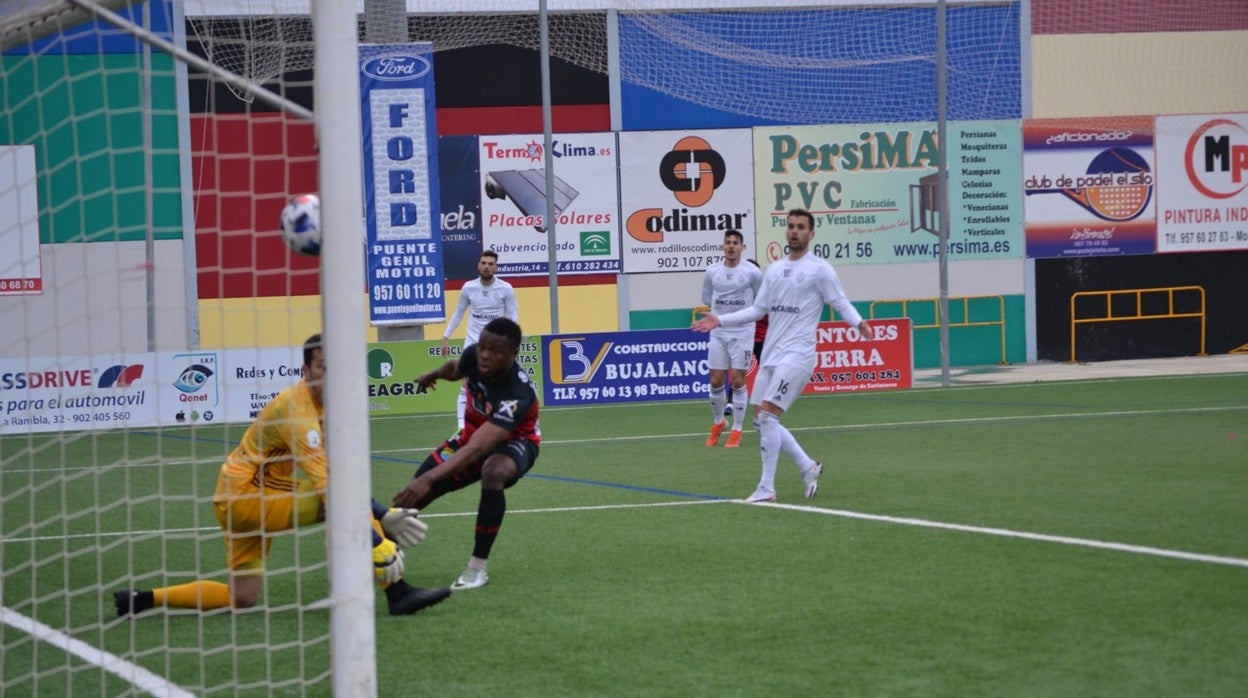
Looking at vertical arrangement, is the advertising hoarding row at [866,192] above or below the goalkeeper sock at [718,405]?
above

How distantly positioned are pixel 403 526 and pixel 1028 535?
3876 mm

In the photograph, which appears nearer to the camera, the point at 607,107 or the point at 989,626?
the point at 989,626

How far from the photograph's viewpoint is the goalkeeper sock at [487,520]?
7.82m

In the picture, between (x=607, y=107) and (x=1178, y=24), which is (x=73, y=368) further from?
(x=1178, y=24)

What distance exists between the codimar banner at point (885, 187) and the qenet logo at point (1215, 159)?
378 centimetres

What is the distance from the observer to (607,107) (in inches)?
1161

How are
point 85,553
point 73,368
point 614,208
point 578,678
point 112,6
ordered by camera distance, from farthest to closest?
point 614,208 < point 73,368 < point 85,553 < point 112,6 < point 578,678

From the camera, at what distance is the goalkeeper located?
6.77 m

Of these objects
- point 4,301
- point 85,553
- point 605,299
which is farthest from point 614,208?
point 85,553

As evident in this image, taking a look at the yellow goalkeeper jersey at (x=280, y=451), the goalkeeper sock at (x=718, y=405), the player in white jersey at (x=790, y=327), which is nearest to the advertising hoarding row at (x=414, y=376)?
the goalkeeper sock at (x=718, y=405)

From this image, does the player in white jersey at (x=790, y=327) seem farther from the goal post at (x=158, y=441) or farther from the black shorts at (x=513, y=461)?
the goal post at (x=158, y=441)

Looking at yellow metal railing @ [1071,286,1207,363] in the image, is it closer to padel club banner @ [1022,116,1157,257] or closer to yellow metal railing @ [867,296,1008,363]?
padel club banner @ [1022,116,1157,257]

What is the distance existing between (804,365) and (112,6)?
648 centimetres

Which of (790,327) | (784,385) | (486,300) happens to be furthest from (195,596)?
(486,300)
